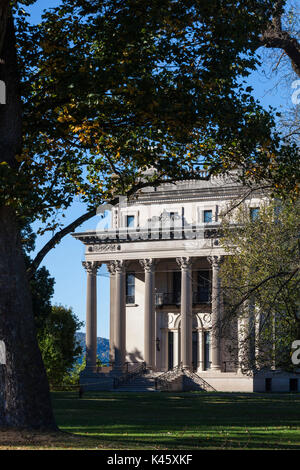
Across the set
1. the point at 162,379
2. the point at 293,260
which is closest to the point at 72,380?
the point at 162,379

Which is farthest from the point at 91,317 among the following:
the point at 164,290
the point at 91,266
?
the point at 164,290

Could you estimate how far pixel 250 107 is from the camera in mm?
20422

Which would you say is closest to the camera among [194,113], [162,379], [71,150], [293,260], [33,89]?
[194,113]

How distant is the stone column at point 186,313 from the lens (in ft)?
221

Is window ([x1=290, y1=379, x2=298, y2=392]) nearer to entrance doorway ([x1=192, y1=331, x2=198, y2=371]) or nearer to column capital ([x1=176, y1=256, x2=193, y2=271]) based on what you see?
entrance doorway ([x1=192, y1=331, x2=198, y2=371])

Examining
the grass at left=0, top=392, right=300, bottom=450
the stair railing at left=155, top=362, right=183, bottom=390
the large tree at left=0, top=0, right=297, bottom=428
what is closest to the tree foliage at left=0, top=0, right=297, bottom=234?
the large tree at left=0, top=0, right=297, bottom=428

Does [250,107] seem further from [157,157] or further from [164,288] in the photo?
[164,288]

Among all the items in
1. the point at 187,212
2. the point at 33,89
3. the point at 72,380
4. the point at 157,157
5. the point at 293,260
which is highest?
the point at 187,212

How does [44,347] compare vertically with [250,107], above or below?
below

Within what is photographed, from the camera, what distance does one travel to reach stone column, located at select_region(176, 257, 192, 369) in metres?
67.2

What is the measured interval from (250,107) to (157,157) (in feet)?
8.99

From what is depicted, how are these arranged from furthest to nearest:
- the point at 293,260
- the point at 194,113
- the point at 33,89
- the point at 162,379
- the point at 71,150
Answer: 1. the point at 162,379
2. the point at 293,260
3. the point at 71,150
4. the point at 33,89
5. the point at 194,113

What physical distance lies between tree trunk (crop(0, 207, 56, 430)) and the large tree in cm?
2

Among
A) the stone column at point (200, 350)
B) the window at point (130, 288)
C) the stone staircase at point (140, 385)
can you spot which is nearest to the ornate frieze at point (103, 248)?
the window at point (130, 288)
